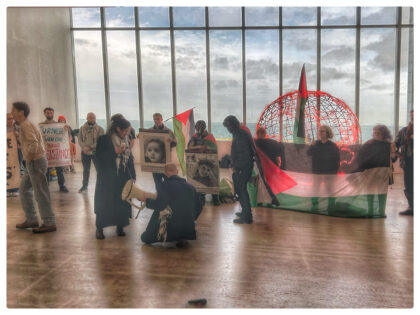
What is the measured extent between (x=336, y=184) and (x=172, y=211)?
2.07 meters

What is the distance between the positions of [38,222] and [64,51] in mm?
1962

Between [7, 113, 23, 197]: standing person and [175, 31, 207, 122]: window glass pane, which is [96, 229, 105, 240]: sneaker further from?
[175, 31, 207, 122]: window glass pane

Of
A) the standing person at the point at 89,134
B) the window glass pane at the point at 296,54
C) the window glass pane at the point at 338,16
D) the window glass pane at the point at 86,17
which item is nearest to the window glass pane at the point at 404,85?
the window glass pane at the point at 338,16

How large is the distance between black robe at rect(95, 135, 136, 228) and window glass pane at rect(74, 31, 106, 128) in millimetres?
308

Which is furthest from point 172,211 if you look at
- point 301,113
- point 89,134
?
point 301,113

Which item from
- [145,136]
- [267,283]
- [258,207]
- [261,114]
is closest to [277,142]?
[261,114]

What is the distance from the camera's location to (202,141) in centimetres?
339

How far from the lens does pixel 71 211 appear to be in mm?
3996

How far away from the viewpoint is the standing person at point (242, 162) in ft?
11.9

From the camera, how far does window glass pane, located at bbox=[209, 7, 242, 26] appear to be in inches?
218

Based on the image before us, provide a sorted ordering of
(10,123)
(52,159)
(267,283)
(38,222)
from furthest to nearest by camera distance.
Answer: (52,159) → (38,222) → (10,123) → (267,283)

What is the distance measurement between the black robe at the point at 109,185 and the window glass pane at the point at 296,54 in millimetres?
2705

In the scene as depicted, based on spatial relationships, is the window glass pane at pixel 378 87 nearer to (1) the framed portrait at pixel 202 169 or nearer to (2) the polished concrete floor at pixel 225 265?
(2) the polished concrete floor at pixel 225 265

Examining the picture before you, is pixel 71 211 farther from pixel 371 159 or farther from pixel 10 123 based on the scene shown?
pixel 371 159
